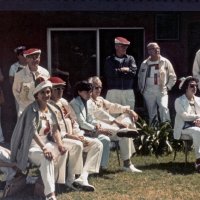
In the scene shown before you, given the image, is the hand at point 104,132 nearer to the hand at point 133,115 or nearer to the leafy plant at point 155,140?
the hand at point 133,115

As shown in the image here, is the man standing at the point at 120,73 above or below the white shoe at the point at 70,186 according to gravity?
above

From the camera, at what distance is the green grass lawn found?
297 inches

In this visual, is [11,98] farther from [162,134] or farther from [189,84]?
[189,84]

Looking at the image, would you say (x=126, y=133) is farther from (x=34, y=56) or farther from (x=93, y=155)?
(x=34, y=56)

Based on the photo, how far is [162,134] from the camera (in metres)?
10.3

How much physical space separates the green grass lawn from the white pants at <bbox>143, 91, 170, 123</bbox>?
135 cm

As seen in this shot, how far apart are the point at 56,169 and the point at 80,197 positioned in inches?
18.0

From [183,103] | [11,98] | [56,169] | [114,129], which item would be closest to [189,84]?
[183,103]

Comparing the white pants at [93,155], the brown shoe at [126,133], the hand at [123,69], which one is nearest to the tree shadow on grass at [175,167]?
the brown shoe at [126,133]

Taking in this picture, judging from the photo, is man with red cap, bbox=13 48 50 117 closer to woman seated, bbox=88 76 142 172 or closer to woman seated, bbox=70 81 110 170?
woman seated, bbox=70 81 110 170

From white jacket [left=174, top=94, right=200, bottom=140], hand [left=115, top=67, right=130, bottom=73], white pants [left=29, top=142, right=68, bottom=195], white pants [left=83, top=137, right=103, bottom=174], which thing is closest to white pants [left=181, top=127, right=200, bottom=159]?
white jacket [left=174, top=94, right=200, bottom=140]

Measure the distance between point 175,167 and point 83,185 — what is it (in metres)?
1.95

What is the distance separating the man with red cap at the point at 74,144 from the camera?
25.8ft

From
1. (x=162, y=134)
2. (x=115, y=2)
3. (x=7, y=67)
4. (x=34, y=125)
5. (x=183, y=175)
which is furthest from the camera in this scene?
(x=7, y=67)
